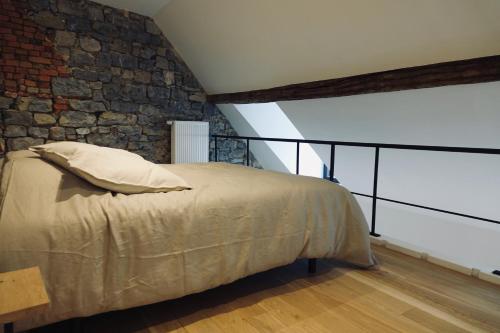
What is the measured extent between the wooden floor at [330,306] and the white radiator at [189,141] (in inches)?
113

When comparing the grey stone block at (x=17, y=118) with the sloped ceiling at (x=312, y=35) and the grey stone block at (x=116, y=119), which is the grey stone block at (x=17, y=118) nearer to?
the grey stone block at (x=116, y=119)

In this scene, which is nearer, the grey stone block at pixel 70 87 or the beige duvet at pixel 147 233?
the beige duvet at pixel 147 233

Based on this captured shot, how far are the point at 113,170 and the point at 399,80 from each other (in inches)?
91.4

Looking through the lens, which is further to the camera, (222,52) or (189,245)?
(222,52)

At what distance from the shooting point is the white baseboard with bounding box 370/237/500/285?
1.96 m

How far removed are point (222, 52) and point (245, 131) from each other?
1.50 metres

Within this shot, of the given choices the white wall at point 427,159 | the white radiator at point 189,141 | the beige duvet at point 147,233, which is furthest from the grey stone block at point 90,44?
the beige duvet at point 147,233

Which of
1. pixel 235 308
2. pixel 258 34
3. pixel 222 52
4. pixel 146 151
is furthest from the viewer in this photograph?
pixel 146 151

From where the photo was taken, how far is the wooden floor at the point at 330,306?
1468 millimetres

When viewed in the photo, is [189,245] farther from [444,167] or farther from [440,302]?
[444,167]

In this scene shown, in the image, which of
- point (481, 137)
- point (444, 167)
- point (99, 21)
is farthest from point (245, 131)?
point (481, 137)

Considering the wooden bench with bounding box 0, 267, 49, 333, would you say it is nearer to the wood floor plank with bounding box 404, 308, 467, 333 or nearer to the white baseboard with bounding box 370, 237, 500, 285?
the wood floor plank with bounding box 404, 308, 467, 333

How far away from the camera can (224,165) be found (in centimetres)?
262

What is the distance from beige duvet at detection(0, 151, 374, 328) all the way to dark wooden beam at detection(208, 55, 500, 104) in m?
→ 1.27
